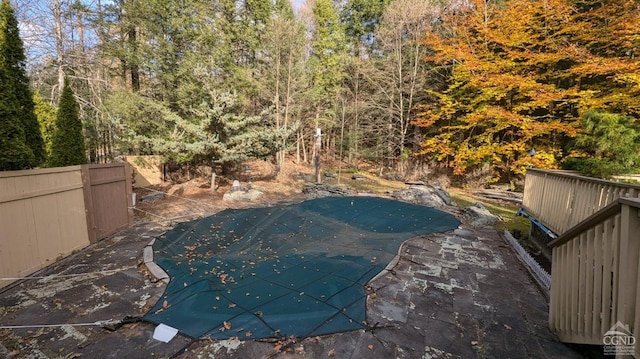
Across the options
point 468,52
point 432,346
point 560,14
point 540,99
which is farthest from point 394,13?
point 432,346

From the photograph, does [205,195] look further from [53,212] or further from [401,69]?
[401,69]

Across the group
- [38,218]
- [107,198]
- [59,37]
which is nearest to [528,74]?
[107,198]

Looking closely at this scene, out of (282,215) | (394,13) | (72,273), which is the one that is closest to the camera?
(72,273)

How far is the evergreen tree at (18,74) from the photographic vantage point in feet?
11.1

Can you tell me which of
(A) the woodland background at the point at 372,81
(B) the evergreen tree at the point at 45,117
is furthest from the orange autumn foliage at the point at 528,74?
(B) the evergreen tree at the point at 45,117

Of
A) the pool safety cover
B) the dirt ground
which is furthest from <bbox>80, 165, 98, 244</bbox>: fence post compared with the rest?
the dirt ground

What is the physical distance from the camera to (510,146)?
34.1ft

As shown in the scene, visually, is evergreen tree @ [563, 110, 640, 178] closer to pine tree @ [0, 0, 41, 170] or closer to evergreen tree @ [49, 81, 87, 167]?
pine tree @ [0, 0, 41, 170]

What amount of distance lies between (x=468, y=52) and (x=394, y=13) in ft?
15.0

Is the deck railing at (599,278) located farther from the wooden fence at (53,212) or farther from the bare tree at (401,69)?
the bare tree at (401,69)

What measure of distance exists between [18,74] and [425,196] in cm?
893

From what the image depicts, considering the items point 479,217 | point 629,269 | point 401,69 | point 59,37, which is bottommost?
point 479,217

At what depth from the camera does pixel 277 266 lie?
142 inches

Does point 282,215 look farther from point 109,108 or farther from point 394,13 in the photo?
point 394,13
